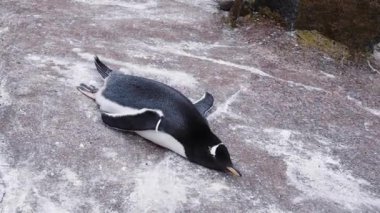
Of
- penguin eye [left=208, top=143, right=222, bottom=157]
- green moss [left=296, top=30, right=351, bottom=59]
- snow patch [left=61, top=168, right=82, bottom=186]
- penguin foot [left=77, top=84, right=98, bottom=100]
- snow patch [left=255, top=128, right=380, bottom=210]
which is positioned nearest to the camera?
snow patch [left=61, top=168, right=82, bottom=186]

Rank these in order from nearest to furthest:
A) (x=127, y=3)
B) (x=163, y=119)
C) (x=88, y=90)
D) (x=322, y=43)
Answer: (x=163, y=119) → (x=88, y=90) → (x=322, y=43) → (x=127, y=3)

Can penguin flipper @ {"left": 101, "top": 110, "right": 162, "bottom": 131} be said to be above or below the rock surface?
below

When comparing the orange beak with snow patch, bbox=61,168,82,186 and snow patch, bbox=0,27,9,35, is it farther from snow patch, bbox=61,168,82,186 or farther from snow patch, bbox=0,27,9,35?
snow patch, bbox=0,27,9,35

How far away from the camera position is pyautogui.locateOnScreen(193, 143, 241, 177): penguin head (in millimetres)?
3912

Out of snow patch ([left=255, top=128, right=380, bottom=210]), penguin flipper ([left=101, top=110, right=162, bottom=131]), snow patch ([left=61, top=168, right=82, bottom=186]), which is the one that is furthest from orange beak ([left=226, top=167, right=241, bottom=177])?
snow patch ([left=61, top=168, right=82, bottom=186])

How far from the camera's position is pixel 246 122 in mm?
4824

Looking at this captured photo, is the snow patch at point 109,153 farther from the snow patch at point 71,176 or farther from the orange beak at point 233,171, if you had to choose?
the orange beak at point 233,171

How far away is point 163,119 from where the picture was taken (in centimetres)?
404

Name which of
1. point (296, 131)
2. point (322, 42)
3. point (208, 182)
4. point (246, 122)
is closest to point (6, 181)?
point (208, 182)

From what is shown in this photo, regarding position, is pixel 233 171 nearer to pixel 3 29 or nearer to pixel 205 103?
pixel 205 103

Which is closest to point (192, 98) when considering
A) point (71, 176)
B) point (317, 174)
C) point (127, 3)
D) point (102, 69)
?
point (102, 69)

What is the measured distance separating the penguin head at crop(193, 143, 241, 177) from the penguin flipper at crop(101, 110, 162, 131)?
1.33 feet

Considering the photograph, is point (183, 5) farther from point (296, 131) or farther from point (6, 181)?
point (6, 181)

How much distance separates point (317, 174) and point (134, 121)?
1523mm
